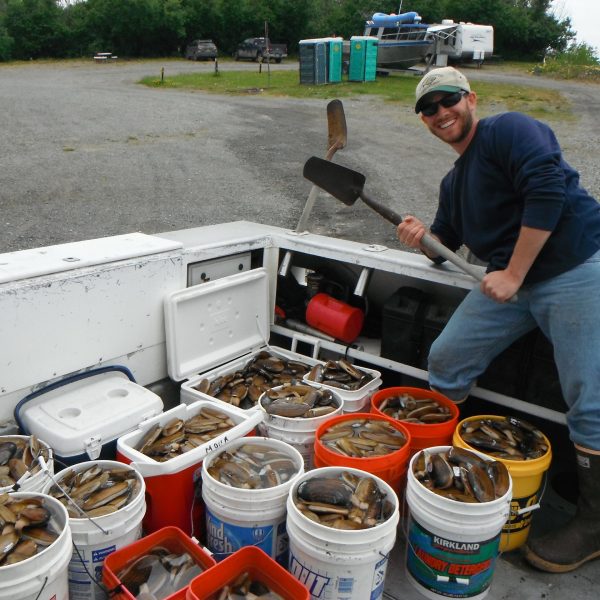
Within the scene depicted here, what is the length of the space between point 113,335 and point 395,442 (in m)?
1.48

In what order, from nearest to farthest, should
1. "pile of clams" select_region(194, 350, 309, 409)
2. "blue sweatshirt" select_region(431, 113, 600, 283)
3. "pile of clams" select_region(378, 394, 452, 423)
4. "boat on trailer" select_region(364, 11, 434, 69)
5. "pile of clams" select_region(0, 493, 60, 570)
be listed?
"pile of clams" select_region(0, 493, 60, 570) < "blue sweatshirt" select_region(431, 113, 600, 283) < "pile of clams" select_region(378, 394, 452, 423) < "pile of clams" select_region(194, 350, 309, 409) < "boat on trailer" select_region(364, 11, 434, 69)

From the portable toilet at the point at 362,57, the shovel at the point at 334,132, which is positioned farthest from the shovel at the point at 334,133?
the portable toilet at the point at 362,57

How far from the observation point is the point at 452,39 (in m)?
29.8

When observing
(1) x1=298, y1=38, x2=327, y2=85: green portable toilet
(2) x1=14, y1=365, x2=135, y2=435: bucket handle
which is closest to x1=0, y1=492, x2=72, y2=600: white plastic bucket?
(2) x1=14, y1=365, x2=135, y2=435: bucket handle

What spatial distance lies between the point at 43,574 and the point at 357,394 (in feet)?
6.09

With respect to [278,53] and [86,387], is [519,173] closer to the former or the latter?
[86,387]

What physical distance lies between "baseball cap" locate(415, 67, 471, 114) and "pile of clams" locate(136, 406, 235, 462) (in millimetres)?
1718

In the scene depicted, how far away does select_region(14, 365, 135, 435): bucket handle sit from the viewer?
270cm

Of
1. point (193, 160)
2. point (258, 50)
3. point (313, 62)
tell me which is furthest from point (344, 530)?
point (258, 50)

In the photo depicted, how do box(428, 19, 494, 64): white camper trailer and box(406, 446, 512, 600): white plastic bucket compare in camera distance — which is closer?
box(406, 446, 512, 600): white plastic bucket

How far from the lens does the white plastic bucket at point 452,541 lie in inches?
92.3

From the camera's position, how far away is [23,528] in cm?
202

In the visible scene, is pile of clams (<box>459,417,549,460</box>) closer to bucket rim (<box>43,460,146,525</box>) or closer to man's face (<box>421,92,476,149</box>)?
man's face (<box>421,92,476,149</box>)

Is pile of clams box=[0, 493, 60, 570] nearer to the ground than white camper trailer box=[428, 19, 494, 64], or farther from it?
nearer to the ground
